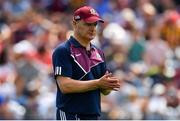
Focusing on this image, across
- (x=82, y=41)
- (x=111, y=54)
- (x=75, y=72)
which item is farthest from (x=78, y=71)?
(x=111, y=54)

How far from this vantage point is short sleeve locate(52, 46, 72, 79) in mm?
6922

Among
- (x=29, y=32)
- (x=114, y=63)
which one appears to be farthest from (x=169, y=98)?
(x=29, y=32)

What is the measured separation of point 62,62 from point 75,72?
6.7 inches

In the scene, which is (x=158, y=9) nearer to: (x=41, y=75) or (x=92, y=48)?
(x=41, y=75)

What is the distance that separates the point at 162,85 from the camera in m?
12.4

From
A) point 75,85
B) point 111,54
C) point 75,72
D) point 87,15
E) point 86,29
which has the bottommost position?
point 75,85

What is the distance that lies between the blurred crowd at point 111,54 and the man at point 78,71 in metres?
4.32

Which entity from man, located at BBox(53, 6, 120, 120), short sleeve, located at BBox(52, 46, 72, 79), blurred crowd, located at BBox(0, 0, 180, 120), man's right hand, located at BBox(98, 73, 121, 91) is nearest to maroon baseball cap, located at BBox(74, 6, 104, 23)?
man, located at BBox(53, 6, 120, 120)

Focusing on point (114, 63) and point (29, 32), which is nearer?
point (114, 63)

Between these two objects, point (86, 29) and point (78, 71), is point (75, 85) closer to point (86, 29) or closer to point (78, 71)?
point (78, 71)

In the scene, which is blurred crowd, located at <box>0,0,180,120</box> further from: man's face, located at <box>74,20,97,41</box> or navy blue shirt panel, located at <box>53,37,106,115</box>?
man's face, located at <box>74,20,97,41</box>

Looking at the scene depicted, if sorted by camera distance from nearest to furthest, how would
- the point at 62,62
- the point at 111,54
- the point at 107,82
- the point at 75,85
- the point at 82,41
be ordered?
the point at 107,82 < the point at 75,85 < the point at 62,62 < the point at 82,41 < the point at 111,54

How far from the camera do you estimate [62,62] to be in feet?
22.8

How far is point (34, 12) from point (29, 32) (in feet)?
3.23
